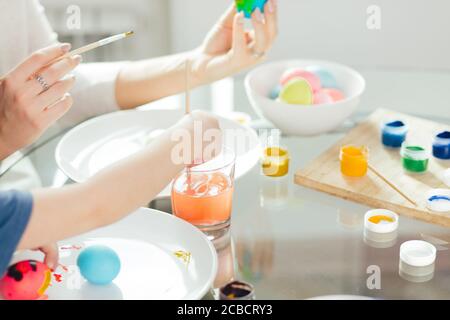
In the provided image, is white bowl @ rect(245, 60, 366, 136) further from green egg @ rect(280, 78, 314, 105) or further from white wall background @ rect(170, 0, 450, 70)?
white wall background @ rect(170, 0, 450, 70)

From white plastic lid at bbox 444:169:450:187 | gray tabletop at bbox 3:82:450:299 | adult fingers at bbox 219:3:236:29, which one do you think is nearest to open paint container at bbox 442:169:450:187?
white plastic lid at bbox 444:169:450:187

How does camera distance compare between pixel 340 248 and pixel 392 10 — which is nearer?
pixel 340 248

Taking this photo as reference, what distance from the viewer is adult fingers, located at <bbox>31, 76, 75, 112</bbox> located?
116 centimetres

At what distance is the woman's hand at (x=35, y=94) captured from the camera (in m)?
1.11

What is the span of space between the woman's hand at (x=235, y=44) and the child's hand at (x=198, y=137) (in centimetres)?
45

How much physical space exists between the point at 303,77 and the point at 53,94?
0.49m

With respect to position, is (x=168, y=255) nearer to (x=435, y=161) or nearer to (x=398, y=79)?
(x=435, y=161)

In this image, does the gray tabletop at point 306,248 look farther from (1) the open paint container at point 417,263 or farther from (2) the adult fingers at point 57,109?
(2) the adult fingers at point 57,109

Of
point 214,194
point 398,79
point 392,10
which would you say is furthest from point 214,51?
point 392,10

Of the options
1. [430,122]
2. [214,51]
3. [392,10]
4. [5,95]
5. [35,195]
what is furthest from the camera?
[392,10]

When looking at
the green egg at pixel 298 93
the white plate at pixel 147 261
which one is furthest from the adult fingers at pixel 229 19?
the white plate at pixel 147 261

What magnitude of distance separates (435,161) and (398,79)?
15.8 inches

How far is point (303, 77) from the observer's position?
142 centimetres
